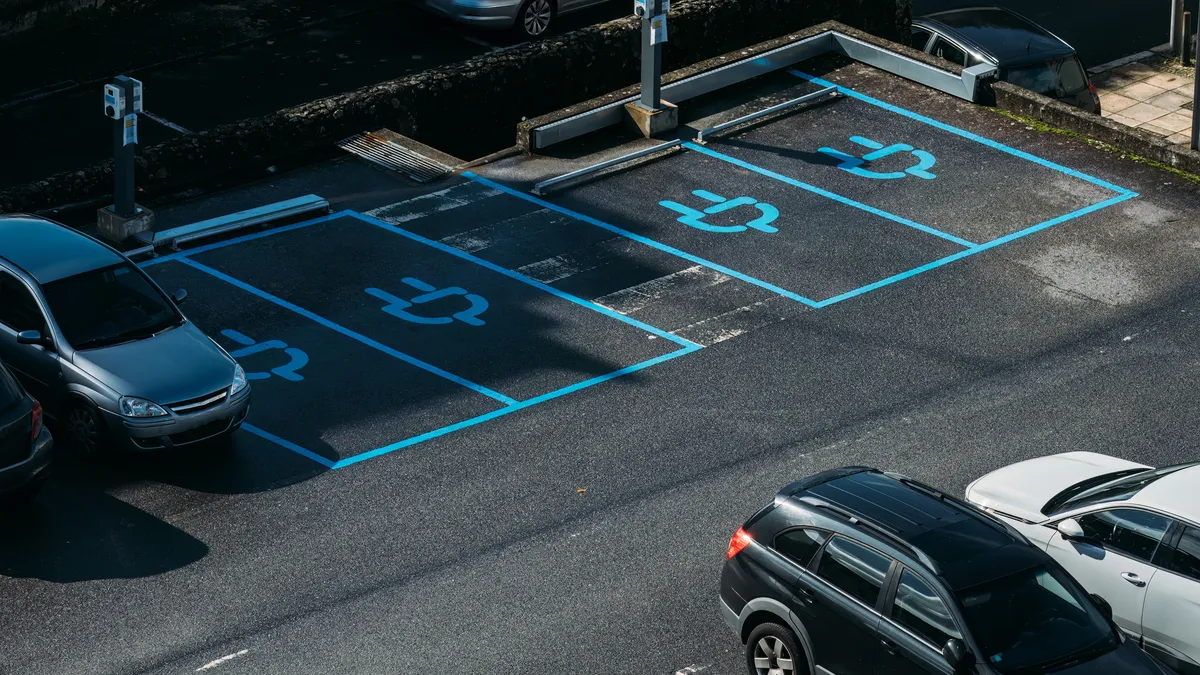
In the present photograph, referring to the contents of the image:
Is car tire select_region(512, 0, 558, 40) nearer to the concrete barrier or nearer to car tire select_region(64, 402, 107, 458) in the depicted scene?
the concrete barrier

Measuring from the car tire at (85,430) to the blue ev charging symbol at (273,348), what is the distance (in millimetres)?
1763

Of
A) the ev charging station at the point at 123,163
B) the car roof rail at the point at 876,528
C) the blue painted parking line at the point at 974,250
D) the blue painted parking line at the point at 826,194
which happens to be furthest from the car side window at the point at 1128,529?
the ev charging station at the point at 123,163

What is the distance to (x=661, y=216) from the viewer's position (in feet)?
59.3

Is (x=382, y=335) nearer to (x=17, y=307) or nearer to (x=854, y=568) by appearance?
(x=17, y=307)

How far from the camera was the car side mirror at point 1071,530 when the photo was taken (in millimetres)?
11180

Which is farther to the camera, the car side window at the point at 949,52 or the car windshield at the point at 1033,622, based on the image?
the car side window at the point at 949,52

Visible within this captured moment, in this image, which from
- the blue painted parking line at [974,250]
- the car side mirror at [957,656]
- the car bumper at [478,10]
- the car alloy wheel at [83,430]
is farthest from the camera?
the car bumper at [478,10]

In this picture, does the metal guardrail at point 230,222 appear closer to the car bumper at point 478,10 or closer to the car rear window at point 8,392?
the car rear window at point 8,392

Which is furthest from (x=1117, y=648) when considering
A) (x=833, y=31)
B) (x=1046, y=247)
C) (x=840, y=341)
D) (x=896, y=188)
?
(x=833, y=31)

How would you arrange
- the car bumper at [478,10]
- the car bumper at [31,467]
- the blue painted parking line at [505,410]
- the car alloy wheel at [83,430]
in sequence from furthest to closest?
the car bumper at [478,10], the blue painted parking line at [505,410], the car alloy wheel at [83,430], the car bumper at [31,467]

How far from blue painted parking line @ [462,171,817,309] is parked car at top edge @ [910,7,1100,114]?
253 inches

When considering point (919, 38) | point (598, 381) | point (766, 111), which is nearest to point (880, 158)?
point (766, 111)

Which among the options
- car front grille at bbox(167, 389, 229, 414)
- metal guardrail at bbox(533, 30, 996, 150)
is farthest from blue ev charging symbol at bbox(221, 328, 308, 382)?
metal guardrail at bbox(533, 30, 996, 150)

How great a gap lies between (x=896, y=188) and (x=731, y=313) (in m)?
3.70
